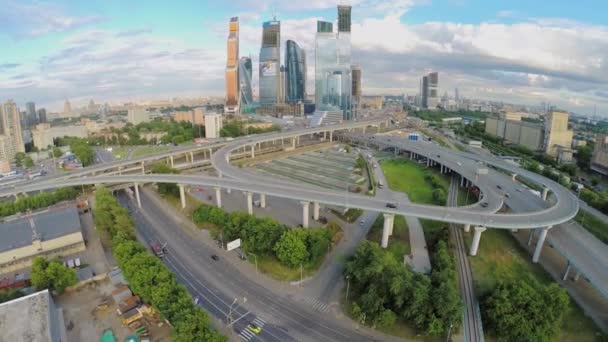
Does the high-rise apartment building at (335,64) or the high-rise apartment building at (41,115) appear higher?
the high-rise apartment building at (335,64)

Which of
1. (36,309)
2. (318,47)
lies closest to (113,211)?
(36,309)

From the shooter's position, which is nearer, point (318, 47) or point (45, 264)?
point (45, 264)

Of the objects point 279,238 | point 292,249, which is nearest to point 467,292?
point 292,249

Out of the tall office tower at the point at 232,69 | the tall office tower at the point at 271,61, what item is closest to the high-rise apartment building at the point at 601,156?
the tall office tower at the point at 232,69

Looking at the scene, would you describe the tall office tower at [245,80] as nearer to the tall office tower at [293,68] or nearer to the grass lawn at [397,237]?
the tall office tower at [293,68]

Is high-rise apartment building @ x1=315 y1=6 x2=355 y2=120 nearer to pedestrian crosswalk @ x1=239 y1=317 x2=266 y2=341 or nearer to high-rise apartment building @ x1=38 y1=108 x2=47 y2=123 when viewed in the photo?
pedestrian crosswalk @ x1=239 y1=317 x2=266 y2=341

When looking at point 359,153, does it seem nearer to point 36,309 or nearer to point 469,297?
point 469,297

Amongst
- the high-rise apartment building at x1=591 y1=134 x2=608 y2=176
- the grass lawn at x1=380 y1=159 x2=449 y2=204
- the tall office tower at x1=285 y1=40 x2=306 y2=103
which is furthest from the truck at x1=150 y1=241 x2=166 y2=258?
the tall office tower at x1=285 y1=40 x2=306 y2=103
